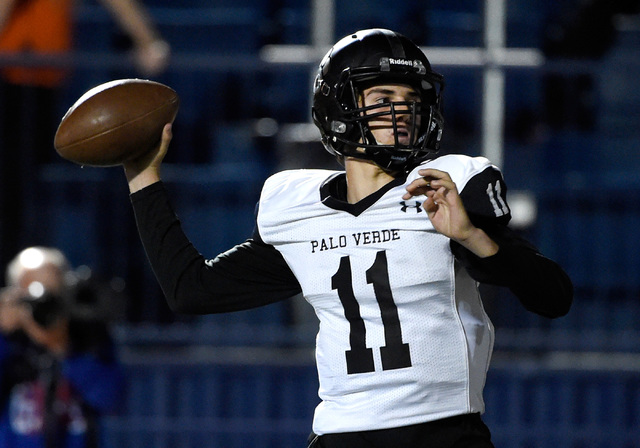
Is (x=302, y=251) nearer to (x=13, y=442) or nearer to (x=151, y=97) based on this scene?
(x=151, y=97)

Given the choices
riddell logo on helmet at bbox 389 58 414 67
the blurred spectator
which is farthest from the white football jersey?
the blurred spectator

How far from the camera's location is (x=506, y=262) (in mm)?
2314

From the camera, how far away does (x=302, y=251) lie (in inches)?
104

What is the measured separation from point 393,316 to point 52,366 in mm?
2014

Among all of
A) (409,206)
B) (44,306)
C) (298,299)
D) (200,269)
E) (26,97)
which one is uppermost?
(26,97)

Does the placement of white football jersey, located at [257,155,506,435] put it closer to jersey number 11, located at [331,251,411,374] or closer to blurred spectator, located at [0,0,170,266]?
jersey number 11, located at [331,251,411,374]

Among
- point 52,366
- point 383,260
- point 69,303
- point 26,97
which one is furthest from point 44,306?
point 383,260

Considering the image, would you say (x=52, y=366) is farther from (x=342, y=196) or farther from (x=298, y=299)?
(x=342, y=196)

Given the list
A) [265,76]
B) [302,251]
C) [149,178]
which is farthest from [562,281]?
[265,76]

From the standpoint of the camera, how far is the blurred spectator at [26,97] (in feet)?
16.3

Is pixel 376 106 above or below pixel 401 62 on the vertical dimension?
below

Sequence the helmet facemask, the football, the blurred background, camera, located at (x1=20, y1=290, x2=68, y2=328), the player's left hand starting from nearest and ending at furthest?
the player's left hand, the helmet facemask, the football, camera, located at (x1=20, y1=290, x2=68, y2=328), the blurred background

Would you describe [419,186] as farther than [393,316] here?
No

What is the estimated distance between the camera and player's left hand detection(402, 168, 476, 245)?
2.25 m
